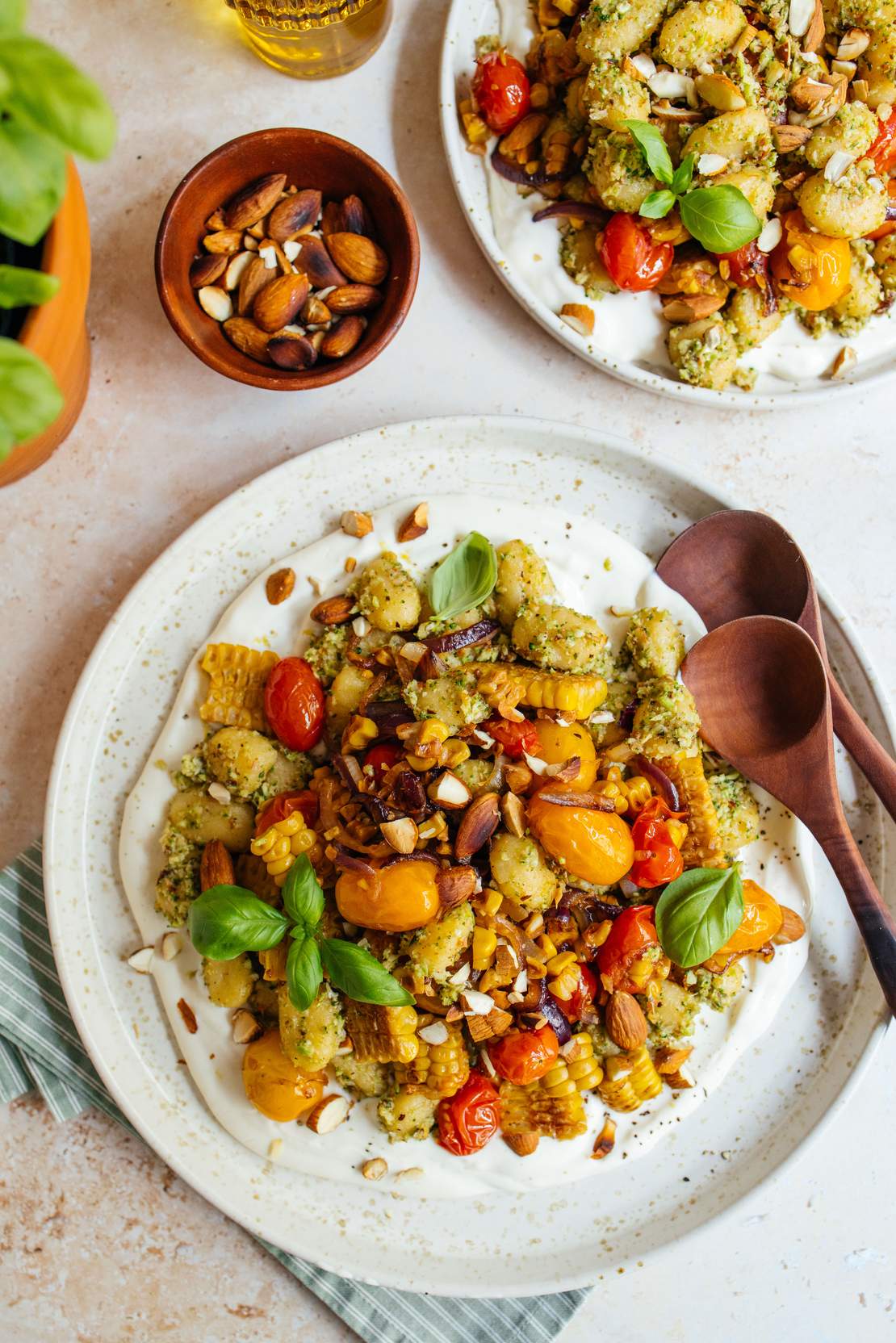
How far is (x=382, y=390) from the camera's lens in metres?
2.18

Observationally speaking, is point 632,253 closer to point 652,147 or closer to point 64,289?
point 652,147

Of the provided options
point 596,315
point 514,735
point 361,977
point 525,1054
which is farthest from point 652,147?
point 525,1054

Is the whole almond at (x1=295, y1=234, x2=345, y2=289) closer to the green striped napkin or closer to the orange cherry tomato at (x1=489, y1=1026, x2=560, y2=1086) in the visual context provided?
the green striped napkin

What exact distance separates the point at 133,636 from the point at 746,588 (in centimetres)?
123

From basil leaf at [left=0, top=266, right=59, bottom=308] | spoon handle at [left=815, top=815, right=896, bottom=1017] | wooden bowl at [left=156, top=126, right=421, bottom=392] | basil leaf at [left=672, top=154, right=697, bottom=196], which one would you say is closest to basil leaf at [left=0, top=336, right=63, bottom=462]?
basil leaf at [left=0, top=266, right=59, bottom=308]

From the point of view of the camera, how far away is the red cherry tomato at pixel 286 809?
6.17ft

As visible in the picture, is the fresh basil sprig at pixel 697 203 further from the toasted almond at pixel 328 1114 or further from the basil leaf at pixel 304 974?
the toasted almond at pixel 328 1114

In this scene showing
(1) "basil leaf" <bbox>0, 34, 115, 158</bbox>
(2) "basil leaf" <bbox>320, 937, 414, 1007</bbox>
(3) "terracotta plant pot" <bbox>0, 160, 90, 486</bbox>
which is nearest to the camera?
(1) "basil leaf" <bbox>0, 34, 115, 158</bbox>

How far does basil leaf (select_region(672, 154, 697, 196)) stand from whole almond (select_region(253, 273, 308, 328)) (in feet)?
2.37

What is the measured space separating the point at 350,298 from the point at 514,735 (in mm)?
912

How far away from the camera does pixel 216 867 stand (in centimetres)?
190

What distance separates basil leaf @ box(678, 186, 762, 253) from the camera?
→ 190 centimetres

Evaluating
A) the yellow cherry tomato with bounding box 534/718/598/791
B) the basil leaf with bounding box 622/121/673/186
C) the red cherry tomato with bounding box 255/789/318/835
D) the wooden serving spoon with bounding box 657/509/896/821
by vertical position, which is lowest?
the red cherry tomato with bounding box 255/789/318/835

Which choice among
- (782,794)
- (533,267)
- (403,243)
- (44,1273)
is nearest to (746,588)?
(782,794)
